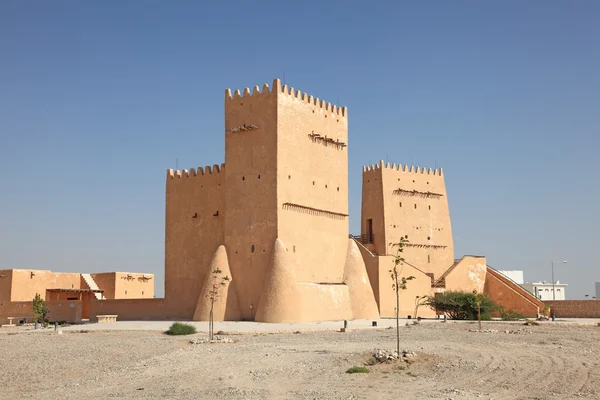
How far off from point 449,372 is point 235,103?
65.6 feet

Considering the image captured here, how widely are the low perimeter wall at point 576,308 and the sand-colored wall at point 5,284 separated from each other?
3038cm

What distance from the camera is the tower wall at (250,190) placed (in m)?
28.4

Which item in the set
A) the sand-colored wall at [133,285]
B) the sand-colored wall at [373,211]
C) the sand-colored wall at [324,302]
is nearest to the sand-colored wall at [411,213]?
the sand-colored wall at [373,211]

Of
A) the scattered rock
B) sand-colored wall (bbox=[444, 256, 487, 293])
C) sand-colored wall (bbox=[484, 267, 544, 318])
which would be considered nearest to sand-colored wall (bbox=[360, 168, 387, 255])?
sand-colored wall (bbox=[444, 256, 487, 293])

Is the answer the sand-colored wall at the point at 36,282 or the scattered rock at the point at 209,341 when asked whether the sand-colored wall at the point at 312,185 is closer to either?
the scattered rock at the point at 209,341

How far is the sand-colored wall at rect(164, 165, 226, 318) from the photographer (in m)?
31.1

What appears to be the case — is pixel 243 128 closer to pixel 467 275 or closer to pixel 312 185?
pixel 312 185

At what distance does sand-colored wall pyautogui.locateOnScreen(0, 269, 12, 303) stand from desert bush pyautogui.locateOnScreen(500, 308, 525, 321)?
27188mm

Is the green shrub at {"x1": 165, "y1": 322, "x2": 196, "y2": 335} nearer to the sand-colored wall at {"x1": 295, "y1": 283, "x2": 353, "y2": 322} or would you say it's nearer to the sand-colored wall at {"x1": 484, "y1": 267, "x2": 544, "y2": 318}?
the sand-colored wall at {"x1": 295, "y1": 283, "x2": 353, "y2": 322}

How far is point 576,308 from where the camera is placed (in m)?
35.9

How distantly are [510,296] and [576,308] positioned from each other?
11.3 feet

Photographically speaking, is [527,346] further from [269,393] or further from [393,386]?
[269,393]

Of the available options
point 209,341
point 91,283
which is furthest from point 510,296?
point 91,283

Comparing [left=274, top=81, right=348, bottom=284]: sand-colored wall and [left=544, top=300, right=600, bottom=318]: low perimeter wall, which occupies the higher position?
[left=274, top=81, right=348, bottom=284]: sand-colored wall
